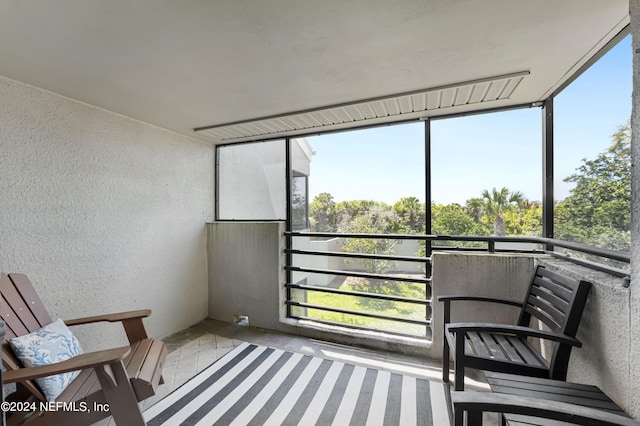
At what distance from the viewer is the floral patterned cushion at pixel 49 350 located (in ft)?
4.89

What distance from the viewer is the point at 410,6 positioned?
1.23m

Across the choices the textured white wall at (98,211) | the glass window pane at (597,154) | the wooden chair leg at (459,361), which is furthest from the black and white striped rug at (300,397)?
the glass window pane at (597,154)

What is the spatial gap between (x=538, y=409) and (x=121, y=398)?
1961mm

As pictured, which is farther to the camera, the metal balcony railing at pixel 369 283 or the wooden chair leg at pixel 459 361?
the metal balcony railing at pixel 369 283

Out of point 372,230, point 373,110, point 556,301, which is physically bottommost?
point 556,301

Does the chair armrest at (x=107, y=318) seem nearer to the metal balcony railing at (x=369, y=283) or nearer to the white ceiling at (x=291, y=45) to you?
the metal balcony railing at (x=369, y=283)

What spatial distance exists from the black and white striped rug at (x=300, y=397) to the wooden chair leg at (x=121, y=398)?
0.38 metres

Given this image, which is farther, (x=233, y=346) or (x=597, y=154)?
(x=233, y=346)

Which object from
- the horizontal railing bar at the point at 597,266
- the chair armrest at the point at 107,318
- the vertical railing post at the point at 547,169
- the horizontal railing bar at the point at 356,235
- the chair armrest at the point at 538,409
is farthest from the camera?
the horizontal railing bar at the point at 356,235

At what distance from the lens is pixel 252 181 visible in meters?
3.47

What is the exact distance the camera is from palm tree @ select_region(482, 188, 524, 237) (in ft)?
7.68

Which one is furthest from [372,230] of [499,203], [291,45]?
[291,45]

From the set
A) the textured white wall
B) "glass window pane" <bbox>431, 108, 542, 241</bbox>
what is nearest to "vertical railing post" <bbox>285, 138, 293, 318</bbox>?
the textured white wall

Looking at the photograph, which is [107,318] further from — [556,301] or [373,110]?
[556,301]
